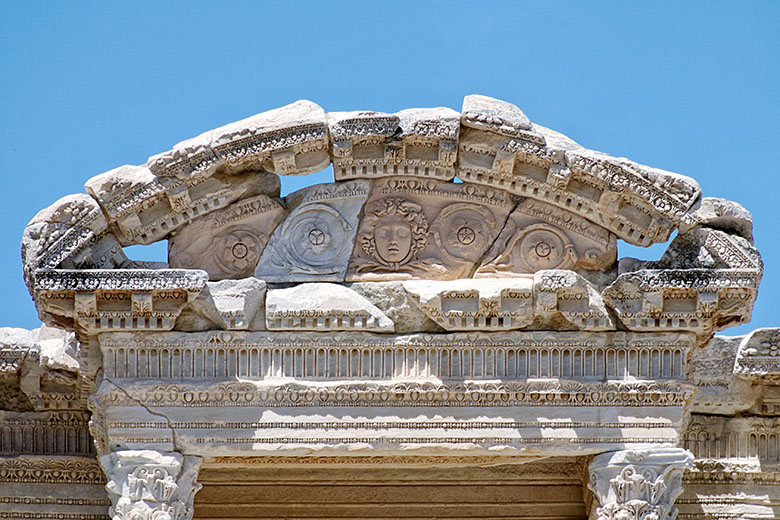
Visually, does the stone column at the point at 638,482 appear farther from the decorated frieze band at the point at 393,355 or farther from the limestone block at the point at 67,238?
the limestone block at the point at 67,238

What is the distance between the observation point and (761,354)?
1212 cm

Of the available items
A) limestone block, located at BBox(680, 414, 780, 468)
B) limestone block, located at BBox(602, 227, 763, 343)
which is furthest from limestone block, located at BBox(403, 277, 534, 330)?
limestone block, located at BBox(680, 414, 780, 468)

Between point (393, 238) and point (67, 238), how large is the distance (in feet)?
7.13

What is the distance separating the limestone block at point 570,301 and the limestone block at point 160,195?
195cm

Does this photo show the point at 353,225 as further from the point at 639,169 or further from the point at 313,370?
the point at 639,169

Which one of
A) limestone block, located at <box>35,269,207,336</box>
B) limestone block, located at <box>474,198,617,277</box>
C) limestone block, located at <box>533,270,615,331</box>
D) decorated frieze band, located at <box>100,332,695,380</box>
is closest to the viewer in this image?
limestone block, located at <box>35,269,207,336</box>

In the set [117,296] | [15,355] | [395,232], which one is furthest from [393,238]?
[15,355]

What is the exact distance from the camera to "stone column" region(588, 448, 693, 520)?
428 inches

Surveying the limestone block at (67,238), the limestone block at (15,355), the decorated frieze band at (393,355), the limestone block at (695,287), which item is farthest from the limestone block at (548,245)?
the limestone block at (15,355)

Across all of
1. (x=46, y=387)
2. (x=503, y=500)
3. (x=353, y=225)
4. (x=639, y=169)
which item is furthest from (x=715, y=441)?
(x=46, y=387)

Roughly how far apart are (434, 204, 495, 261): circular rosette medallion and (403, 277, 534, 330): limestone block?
0.37 meters

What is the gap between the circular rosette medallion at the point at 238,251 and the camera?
37.6 ft

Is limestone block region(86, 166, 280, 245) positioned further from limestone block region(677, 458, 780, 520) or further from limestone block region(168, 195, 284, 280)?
limestone block region(677, 458, 780, 520)

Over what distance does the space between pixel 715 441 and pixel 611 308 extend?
1.90 m
